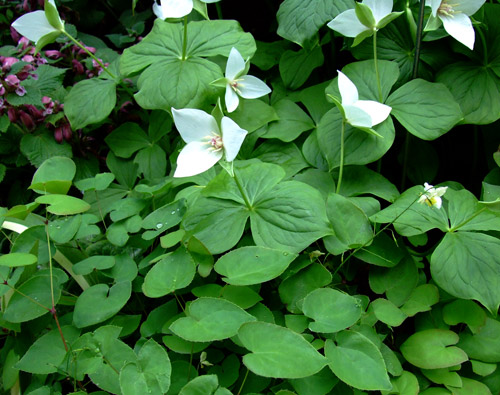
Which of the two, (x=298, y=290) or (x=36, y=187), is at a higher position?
(x=36, y=187)

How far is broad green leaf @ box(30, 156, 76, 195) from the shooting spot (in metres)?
1.01

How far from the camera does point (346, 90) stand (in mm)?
1023

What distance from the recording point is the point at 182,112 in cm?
90

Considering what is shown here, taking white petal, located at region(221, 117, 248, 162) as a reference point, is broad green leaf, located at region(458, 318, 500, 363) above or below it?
below

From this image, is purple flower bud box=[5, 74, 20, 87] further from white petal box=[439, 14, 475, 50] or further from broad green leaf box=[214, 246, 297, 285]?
white petal box=[439, 14, 475, 50]

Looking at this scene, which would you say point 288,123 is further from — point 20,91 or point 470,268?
point 20,91

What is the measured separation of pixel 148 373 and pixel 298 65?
40.4 inches

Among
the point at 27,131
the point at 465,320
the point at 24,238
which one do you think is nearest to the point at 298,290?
the point at 465,320

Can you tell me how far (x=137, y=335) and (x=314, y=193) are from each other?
49 cm

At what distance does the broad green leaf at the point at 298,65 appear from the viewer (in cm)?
140

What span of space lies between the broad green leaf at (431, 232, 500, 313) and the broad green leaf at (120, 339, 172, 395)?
55cm

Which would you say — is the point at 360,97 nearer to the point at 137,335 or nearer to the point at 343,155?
the point at 343,155

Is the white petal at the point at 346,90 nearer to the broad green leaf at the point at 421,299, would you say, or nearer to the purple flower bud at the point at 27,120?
the broad green leaf at the point at 421,299

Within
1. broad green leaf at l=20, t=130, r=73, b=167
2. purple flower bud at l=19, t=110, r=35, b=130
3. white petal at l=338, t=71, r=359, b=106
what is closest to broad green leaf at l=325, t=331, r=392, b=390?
white petal at l=338, t=71, r=359, b=106
